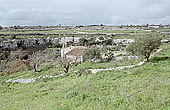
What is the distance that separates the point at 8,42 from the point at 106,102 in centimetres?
6287

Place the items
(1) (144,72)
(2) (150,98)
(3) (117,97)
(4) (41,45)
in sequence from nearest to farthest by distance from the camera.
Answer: (2) (150,98) → (3) (117,97) → (1) (144,72) → (4) (41,45)

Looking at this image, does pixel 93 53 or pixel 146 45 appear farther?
pixel 93 53

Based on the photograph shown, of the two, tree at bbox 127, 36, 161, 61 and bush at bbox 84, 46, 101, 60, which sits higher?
tree at bbox 127, 36, 161, 61

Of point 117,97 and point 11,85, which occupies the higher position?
point 117,97

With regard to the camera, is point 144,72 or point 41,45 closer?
point 144,72

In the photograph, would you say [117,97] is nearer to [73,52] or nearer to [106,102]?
[106,102]

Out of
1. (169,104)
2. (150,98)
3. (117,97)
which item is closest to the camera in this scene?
(169,104)

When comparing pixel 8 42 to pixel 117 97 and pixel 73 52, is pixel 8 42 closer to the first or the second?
pixel 73 52

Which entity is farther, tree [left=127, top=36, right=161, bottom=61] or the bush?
the bush

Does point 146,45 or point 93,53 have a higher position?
point 146,45

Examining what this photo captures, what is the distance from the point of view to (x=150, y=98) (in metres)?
9.02

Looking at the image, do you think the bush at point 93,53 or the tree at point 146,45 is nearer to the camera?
the tree at point 146,45

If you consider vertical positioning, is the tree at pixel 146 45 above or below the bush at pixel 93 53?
above

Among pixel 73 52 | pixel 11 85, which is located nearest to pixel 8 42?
pixel 73 52
